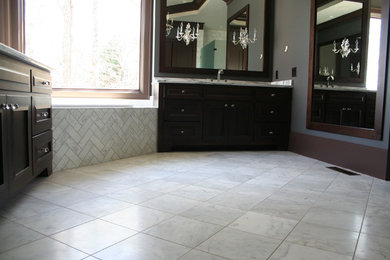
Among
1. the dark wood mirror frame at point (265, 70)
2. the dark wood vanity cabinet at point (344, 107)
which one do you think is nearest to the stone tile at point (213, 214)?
the dark wood vanity cabinet at point (344, 107)

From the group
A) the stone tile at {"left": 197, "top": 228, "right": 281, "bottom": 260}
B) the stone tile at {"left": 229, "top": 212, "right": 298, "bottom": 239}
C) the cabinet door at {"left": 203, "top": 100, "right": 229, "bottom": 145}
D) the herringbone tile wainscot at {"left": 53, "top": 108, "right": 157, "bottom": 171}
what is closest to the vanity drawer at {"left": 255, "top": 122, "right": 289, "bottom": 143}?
the cabinet door at {"left": 203, "top": 100, "right": 229, "bottom": 145}

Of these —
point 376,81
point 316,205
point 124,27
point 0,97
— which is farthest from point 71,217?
point 124,27

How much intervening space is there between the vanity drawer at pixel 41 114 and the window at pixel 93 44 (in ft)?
3.98

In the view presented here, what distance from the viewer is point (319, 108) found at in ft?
12.0

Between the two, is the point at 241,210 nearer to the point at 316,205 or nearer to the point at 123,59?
the point at 316,205

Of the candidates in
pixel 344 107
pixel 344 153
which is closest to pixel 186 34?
pixel 344 107

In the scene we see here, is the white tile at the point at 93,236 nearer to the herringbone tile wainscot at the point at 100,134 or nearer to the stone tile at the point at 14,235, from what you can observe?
the stone tile at the point at 14,235

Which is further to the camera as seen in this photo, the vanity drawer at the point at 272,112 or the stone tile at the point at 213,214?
the vanity drawer at the point at 272,112

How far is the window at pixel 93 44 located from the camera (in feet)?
11.3

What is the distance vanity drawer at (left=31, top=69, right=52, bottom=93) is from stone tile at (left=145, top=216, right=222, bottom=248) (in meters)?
1.24

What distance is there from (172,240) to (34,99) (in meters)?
1.34

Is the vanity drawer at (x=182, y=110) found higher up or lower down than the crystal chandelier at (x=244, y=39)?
lower down

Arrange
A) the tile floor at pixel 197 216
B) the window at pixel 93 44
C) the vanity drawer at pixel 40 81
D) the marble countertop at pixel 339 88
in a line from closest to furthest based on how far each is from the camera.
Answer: the tile floor at pixel 197 216
the vanity drawer at pixel 40 81
the marble countertop at pixel 339 88
the window at pixel 93 44

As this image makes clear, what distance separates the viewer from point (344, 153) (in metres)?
3.24
